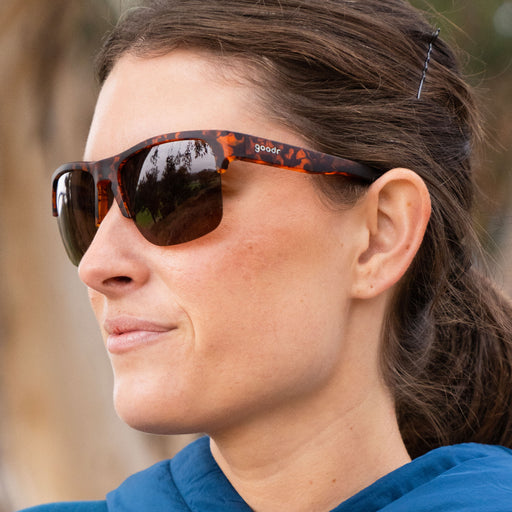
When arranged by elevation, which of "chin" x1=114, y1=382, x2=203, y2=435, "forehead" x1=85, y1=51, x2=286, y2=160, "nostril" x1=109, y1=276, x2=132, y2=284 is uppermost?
"forehead" x1=85, y1=51, x2=286, y2=160

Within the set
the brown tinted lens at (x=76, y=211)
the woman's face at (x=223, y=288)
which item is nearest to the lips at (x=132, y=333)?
the woman's face at (x=223, y=288)

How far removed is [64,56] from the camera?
3934 millimetres

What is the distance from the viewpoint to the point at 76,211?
1.94m

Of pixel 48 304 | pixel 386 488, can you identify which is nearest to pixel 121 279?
pixel 386 488

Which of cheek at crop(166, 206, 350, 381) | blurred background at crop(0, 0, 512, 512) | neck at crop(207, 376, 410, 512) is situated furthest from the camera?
blurred background at crop(0, 0, 512, 512)

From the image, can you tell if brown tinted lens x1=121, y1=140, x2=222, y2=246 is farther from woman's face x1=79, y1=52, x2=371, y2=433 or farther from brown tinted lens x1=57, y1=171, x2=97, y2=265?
brown tinted lens x1=57, y1=171, x2=97, y2=265

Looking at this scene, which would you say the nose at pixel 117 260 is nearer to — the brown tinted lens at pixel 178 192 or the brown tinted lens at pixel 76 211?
the brown tinted lens at pixel 178 192

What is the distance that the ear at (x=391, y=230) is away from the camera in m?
1.83

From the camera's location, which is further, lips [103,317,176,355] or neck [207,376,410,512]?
neck [207,376,410,512]

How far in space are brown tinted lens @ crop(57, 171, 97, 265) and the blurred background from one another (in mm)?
1982

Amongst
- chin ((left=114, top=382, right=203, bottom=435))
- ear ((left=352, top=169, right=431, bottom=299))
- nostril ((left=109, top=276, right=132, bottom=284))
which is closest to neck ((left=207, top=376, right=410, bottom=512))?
chin ((left=114, top=382, right=203, bottom=435))

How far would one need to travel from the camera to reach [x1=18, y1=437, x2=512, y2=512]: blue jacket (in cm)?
165

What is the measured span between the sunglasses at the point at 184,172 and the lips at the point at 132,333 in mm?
199

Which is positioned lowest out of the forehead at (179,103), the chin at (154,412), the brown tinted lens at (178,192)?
the chin at (154,412)
